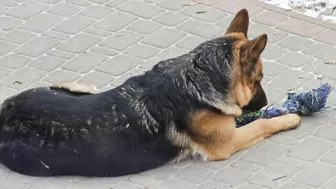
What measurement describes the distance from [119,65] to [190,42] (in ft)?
2.85

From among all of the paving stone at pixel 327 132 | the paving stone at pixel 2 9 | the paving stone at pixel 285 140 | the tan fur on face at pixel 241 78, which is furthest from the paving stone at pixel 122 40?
the paving stone at pixel 327 132

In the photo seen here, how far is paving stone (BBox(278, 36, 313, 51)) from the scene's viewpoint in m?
8.81

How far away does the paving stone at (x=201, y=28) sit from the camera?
9.11m

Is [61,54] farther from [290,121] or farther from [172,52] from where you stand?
[290,121]

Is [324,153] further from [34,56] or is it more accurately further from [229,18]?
[34,56]

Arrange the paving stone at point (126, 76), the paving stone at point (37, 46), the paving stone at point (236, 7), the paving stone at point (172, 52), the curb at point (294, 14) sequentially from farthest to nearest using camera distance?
the paving stone at point (236, 7) → the curb at point (294, 14) → the paving stone at point (37, 46) → the paving stone at point (172, 52) → the paving stone at point (126, 76)

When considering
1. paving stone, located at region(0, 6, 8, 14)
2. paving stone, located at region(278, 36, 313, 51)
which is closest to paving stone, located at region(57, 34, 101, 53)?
paving stone, located at region(0, 6, 8, 14)

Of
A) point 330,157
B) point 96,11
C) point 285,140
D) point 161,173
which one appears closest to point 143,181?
point 161,173

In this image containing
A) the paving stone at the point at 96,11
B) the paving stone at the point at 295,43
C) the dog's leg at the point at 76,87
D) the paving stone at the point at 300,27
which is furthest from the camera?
the paving stone at the point at 96,11

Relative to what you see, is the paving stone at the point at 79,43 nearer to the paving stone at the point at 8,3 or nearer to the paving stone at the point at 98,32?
the paving stone at the point at 98,32

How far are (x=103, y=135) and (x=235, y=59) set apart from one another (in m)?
1.26

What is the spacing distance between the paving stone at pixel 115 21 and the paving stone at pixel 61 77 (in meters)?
1.04

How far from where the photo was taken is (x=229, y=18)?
9.41 m

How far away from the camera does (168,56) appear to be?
8.70 meters
